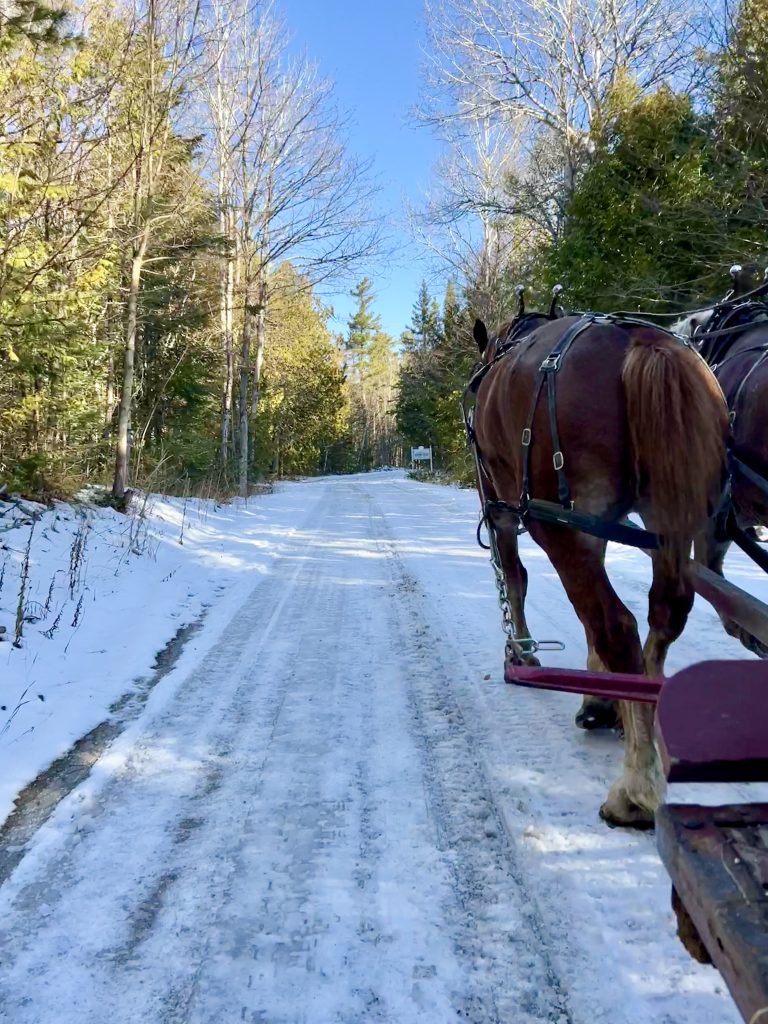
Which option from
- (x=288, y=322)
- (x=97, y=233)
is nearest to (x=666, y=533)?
(x=97, y=233)

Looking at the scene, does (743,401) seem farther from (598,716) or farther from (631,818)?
(631,818)

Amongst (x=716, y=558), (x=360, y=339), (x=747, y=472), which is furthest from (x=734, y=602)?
(x=360, y=339)

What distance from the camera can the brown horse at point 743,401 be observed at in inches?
115

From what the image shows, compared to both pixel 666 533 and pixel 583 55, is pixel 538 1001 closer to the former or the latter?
pixel 666 533

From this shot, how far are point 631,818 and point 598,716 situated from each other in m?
0.81

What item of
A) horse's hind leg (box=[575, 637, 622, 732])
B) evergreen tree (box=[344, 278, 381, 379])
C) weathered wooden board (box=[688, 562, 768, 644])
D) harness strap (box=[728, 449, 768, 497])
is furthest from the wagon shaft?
evergreen tree (box=[344, 278, 381, 379])

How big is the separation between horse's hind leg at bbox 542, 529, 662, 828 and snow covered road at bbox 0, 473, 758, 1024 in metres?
0.11

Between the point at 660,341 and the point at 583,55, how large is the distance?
1474 centimetres

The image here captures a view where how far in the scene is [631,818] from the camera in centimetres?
232

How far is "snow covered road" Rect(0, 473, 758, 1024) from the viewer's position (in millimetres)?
1652

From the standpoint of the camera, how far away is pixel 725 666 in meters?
1.09

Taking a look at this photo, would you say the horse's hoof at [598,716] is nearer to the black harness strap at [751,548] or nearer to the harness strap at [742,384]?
the black harness strap at [751,548]

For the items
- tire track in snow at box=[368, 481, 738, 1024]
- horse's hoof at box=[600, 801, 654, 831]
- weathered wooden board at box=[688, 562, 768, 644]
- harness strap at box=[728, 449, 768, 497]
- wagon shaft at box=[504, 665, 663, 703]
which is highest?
harness strap at box=[728, 449, 768, 497]

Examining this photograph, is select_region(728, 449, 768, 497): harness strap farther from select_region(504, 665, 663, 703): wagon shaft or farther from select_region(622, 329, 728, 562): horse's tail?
select_region(504, 665, 663, 703): wagon shaft
